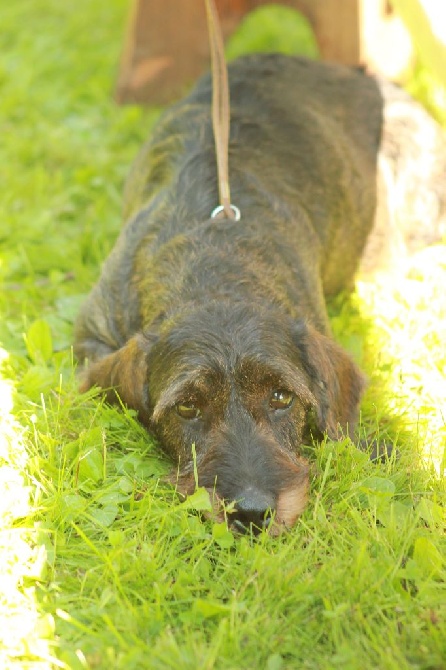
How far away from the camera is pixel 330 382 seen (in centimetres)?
420

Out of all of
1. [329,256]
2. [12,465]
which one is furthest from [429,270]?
[12,465]

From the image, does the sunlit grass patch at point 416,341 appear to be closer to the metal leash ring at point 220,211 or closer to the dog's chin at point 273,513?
the dog's chin at point 273,513

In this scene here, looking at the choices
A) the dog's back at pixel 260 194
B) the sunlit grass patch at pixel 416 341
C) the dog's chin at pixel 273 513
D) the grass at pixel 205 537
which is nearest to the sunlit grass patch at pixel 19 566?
the grass at pixel 205 537

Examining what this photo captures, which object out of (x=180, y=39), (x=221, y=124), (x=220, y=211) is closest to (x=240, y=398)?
(x=220, y=211)

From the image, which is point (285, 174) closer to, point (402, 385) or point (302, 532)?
point (402, 385)

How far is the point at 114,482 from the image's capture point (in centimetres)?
399

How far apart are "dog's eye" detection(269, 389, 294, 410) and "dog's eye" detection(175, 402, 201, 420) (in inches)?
13.1

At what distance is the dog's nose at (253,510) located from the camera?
358 centimetres

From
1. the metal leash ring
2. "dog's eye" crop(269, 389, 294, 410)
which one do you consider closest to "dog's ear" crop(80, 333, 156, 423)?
"dog's eye" crop(269, 389, 294, 410)

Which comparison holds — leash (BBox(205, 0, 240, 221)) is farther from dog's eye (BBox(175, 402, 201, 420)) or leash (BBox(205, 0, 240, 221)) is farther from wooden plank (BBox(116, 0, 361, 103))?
wooden plank (BBox(116, 0, 361, 103))

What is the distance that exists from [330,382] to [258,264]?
0.77 m

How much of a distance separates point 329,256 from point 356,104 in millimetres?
1508

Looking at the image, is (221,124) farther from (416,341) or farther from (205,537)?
(205,537)

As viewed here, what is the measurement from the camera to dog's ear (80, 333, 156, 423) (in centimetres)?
422
